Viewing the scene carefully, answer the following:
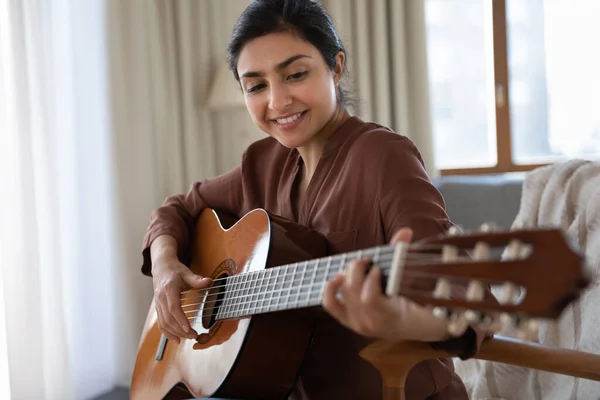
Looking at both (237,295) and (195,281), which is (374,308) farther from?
(195,281)

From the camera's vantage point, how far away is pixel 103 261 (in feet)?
8.42

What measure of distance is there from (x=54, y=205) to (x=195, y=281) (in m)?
1.17

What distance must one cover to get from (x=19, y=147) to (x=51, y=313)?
1.96 feet

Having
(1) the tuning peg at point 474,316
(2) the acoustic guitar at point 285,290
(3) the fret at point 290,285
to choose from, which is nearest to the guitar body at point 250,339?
(2) the acoustic guitar at point 285,290

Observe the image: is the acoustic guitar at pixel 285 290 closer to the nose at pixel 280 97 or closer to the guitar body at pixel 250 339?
the guitar body at pixel 250 339

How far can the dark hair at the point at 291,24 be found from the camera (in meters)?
1.30

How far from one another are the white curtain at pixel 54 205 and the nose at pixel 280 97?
1219 millimetres

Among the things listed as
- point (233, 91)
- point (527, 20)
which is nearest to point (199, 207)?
point (233, 91)

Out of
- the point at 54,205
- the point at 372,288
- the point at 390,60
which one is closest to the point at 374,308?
the point at 372,288

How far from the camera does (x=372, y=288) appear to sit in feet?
2.55

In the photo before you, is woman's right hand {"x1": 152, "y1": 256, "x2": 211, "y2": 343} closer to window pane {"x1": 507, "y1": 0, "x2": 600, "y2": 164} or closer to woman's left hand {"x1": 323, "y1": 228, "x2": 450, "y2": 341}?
woman's left hand {"x1": 323, "y1": 228, "x2": 450, "y2": 341}

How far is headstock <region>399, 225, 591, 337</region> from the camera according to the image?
603 mm

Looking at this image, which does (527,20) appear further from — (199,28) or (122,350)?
(122,350)

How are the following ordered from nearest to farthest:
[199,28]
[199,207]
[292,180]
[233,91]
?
[292,180] → [199,207] → [233,91] → [199,28]
